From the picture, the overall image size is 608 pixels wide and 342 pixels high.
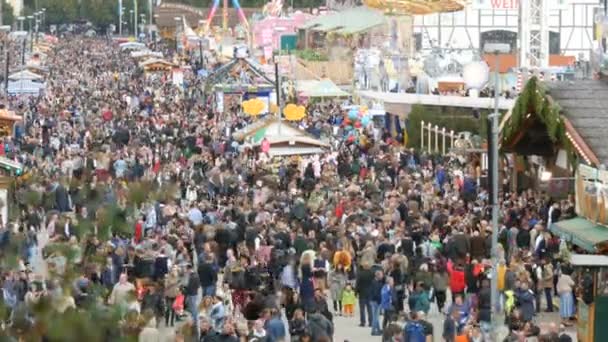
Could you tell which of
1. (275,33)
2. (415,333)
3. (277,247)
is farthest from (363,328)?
(275,33)

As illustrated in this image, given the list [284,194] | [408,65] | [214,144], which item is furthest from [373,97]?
[284,194]

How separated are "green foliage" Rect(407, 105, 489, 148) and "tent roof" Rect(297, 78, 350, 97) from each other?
12.6 m

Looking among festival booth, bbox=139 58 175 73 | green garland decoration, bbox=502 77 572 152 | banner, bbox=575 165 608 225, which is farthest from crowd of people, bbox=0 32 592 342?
festival booth, bbox=139 58 175 73

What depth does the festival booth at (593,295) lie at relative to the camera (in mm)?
18109

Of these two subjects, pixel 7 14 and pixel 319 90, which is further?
pixel 7 14

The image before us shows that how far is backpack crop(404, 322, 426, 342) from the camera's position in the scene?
17.5m

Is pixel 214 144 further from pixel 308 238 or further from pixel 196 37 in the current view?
pixel 196 37

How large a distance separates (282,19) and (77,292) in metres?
89.9

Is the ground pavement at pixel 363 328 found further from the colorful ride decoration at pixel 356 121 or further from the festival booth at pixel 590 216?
the colorful ride decoration at pixel 356 121

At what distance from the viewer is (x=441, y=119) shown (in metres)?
45.0

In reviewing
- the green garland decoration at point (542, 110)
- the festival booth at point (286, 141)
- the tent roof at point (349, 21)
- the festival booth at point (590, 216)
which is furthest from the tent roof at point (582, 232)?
the tent roof at point (349, 21)

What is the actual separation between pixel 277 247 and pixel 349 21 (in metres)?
63.4

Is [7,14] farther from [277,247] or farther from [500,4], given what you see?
[277,247]

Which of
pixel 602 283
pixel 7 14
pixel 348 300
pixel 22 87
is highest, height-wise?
pixel 602 283
